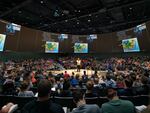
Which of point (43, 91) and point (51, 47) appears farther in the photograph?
point (51, 47)

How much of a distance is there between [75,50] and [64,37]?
2235 millimetres

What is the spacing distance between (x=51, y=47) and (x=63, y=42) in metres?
1.91

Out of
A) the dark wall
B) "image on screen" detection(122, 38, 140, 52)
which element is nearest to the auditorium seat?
the dark wall

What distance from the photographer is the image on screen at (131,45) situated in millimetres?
19047

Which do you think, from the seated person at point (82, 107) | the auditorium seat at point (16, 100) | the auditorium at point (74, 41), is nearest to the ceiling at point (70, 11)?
the auditorium at point (74, 41)

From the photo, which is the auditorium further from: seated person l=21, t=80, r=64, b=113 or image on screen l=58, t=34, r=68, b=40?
seated person l=21, t=80, r=64, b=113

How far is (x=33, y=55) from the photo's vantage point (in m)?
20.7

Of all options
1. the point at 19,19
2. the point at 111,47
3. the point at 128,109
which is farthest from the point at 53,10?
the point at 128,109

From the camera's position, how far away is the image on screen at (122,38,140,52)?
19.0 metres

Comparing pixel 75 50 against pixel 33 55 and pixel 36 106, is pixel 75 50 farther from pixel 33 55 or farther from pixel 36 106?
pixel 36 106

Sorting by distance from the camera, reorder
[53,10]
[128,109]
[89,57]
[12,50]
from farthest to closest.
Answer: [89,57], [12,50], [53,10], [128,109]

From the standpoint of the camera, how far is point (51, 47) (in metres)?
22.3

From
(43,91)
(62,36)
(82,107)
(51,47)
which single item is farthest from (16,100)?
(62,36)

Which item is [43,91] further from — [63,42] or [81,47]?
[81,47]
